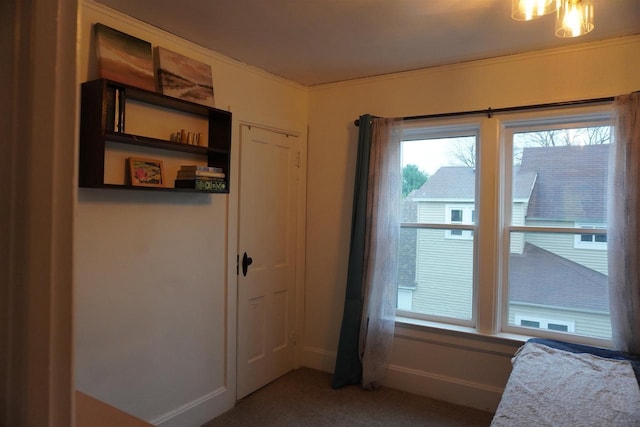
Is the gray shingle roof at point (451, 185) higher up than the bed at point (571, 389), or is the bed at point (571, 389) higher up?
the gray shingle roof at point (451, 185)

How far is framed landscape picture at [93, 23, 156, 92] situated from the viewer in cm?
215

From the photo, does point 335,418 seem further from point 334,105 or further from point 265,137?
point 334,105

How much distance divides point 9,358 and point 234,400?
115 inches

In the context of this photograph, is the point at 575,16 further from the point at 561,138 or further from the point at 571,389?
the point at 571,389

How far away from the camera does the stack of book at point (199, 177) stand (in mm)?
2518

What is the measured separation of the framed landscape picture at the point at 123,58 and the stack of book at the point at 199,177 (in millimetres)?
500

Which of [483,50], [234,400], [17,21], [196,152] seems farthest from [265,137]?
[17,21]

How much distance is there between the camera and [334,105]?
3615 millimetres

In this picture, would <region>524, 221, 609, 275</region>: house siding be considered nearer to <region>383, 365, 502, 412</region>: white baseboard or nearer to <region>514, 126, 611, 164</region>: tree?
<region>514, 126, 611, 164</region>: tree

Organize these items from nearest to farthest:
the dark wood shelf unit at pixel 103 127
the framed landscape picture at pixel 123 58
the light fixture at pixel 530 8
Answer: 1. the light fixture at pixel 530 8
2. the dark wood shelf unit at pixel 103 127
3. the framed landscape picture at pixel 123 58

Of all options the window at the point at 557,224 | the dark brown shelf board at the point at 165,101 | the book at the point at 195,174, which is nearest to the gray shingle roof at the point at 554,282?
the window at the point at 557,224

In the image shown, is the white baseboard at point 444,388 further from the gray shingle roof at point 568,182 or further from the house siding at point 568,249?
the gray shingle roof at point 568,182

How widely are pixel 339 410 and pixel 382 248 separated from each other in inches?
46.7

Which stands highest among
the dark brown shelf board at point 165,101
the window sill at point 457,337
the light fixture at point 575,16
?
the light fixture at point 575,16
